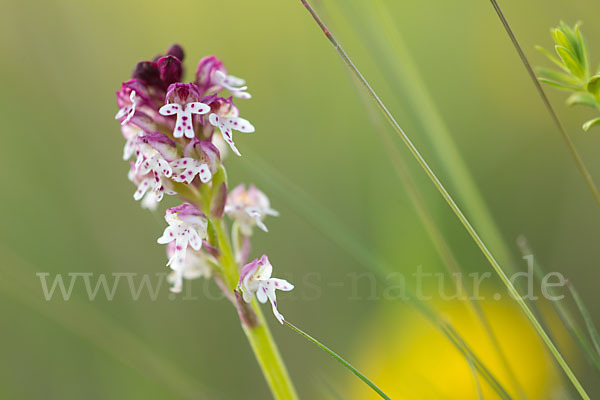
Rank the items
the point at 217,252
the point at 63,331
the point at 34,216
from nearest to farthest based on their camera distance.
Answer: the point at 217,252 < the point at 63,331 < the point at 34,216

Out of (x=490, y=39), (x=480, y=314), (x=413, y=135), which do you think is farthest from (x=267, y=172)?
(x=490, y=39)

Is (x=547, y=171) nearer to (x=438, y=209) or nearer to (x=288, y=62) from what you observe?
(x=438, y=209)

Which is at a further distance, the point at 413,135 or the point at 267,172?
the point at 413,135

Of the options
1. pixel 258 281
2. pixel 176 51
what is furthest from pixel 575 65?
pixel 176 51

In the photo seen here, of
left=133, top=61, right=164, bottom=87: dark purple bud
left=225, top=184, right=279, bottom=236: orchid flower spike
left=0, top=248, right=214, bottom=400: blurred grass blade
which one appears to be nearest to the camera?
left=133, top=61, right=164, bottom=87: dark purple bud

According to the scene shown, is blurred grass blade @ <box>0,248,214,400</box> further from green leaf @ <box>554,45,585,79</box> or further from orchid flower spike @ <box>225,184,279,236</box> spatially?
green leaf @ <box>554,45,585,79</box>

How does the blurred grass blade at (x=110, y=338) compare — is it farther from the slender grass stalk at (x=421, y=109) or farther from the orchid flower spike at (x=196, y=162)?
the slender grass stalk at (x=421, y=109)

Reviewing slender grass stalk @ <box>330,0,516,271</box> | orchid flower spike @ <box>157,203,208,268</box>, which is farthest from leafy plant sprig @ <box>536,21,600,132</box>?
orchid flower spike @ <box>157,203,208,268</box>

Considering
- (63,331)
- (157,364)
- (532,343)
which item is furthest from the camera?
(63,331)
